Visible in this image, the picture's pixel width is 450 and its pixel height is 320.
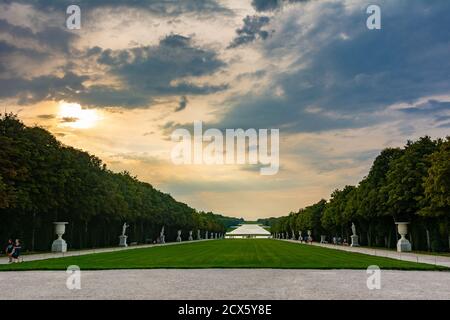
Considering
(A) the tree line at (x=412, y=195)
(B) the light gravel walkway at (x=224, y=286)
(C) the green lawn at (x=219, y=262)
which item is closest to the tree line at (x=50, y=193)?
(C) the green lawn at (x=219, y=262)

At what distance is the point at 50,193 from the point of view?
57.4 meters

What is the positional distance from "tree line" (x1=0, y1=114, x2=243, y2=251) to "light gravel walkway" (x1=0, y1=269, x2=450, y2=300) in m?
20.8

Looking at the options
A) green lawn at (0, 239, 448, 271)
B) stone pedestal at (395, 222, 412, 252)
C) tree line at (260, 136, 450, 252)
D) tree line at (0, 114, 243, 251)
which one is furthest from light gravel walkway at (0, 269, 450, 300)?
stone pedestal at (395, 222, 412, 252)

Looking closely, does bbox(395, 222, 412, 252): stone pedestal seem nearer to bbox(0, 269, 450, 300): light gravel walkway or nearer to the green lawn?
the green lawn

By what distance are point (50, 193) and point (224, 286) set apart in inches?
1515

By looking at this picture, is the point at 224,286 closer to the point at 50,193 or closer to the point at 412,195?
the point at 50,193

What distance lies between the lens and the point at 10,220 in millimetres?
55000

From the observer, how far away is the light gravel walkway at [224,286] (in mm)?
20531

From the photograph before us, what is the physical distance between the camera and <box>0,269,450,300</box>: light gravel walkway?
20.5 metres

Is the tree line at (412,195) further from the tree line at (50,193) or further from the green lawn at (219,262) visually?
the tree line at (50,193)

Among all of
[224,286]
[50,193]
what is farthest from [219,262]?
[50,193]

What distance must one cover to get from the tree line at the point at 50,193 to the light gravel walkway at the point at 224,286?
20759 millimetres

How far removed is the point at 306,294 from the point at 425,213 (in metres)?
38.1
